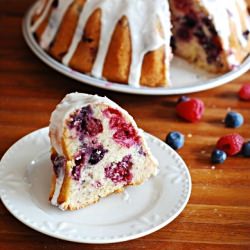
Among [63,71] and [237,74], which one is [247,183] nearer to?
[237,74]

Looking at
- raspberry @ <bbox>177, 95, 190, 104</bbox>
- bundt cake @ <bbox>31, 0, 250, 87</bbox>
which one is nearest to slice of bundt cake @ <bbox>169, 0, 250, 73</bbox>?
bundt cake @ <bbox>31, 0, 250, 87</bbox>

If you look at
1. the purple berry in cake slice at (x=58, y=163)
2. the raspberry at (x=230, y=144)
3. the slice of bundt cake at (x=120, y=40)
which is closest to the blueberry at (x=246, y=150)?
the raspberry at (x=230, y=144)

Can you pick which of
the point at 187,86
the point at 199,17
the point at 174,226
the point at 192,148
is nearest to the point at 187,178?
the point at 174,226

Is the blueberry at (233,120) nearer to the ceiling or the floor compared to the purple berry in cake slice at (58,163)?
nearer to the floor

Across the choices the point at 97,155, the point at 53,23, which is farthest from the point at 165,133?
the point at 53,23

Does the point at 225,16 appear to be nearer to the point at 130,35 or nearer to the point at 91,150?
the point at 130,35

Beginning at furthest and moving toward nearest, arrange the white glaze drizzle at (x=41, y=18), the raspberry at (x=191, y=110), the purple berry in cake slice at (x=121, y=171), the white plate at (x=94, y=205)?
the white glaze drizzle at (x=41, y=18), the raspberry at (x=191, y=110), the purple berry in cake slice at (x=121, y=171), the white plate at (x=94, y=205)

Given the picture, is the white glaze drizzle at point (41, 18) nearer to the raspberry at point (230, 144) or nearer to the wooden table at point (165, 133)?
the wooden table at point (165, 133)
